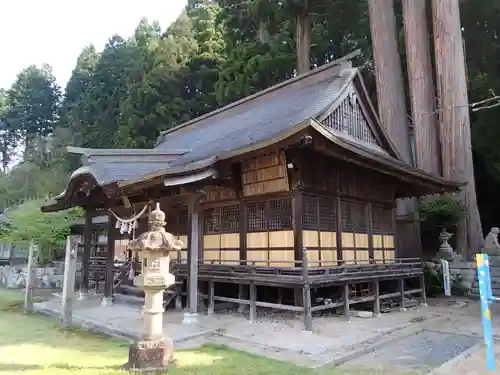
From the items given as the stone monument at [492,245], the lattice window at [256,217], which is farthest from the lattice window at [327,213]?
the stone monument at [492,245]

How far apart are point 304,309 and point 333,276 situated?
43.2 inches

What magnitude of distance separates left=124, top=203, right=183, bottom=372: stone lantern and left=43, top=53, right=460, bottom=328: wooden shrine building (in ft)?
9.19

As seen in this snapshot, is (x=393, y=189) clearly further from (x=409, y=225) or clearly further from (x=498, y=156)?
(x=498, y=156)

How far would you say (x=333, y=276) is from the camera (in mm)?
8375

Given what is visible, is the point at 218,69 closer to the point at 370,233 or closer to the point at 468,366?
the point at 370,233

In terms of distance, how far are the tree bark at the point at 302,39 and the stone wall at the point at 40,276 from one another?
14553 mm

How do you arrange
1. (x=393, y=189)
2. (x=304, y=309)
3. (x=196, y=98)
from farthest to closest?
(x=196, y=98) < (x=393, y=189) < (x=304, y=309)

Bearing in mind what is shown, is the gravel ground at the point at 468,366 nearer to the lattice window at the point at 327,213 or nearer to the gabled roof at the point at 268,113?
the lattice window at the point at 327,213

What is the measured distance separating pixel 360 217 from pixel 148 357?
23.5 ft

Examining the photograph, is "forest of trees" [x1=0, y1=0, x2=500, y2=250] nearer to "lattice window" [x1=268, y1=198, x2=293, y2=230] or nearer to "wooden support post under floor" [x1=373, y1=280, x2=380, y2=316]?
"wooden support post under floor" [x1=373, y1=280, x2=380, y2=316]

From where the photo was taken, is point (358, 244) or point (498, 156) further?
point (498, 156)

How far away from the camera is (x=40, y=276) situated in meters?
17.9

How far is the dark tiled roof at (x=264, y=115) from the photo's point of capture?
10195 mm

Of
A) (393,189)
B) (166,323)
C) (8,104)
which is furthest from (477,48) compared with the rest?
(8,104)
